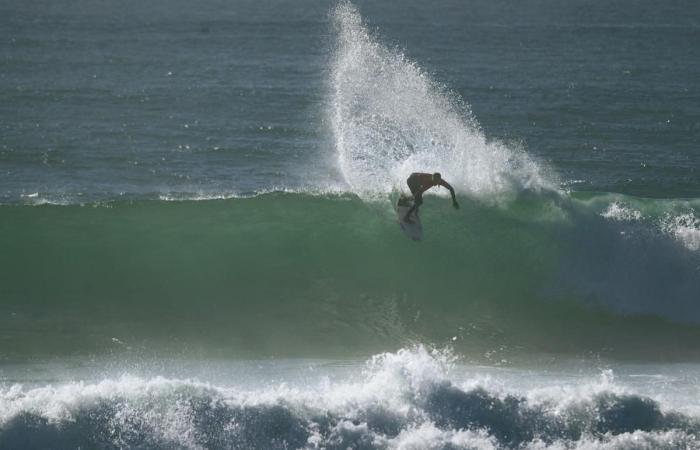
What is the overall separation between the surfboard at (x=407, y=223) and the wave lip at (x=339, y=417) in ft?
15.6

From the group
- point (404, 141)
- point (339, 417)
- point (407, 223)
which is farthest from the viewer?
point (404, 141)

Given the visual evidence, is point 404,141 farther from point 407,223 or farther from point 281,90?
point 281,90

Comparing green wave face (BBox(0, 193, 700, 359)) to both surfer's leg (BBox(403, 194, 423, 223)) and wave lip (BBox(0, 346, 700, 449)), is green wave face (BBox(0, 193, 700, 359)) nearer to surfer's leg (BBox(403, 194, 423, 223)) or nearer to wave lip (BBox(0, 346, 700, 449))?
surfer's leg (BBox(403, 194, 423, 223))

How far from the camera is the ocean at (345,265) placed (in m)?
12.0

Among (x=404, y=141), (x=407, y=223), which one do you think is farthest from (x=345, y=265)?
(x=404, y=141)

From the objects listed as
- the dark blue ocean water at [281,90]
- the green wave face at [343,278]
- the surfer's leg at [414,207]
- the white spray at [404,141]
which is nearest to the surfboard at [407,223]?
the surfer's leg at [414,207]

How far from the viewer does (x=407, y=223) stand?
16.9 meters

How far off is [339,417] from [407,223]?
18.1ft

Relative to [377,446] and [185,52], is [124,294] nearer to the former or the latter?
[377,446]

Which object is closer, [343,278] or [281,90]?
[343,278]

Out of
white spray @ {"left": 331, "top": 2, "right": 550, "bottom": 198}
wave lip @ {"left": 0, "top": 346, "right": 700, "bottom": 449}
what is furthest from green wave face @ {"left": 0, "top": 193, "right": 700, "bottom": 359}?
wave lip @ {"left": 0, "top": 346, "right": 700, "bottom": 449}

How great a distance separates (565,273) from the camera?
16.5 metres

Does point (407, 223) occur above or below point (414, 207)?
below

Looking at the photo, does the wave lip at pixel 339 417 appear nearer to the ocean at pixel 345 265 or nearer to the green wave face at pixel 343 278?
the ocean at pixel 345 265
